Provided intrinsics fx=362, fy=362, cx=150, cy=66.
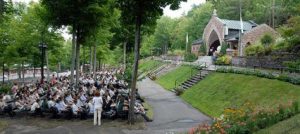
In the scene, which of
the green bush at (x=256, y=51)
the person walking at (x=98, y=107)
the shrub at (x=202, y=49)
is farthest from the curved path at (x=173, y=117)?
the shrub at (x=202, y=49)

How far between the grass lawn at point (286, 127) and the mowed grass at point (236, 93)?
5.71m

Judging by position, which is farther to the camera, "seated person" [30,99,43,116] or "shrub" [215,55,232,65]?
"shrub" [215,55,232,65]

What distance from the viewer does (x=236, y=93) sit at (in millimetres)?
23406

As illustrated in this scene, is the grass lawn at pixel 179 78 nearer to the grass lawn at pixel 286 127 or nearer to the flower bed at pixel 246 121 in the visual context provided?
the flower bed at pixel 246 121

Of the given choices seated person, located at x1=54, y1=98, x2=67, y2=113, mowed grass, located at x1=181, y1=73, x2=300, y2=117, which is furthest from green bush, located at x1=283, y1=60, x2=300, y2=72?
seated person, located at x1=54, y1=98, x2=67, y2=113

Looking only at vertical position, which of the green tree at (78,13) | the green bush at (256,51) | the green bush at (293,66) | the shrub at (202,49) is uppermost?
the green tree at (78,13)

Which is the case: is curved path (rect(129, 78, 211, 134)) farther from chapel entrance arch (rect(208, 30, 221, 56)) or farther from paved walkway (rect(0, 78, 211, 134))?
chapel entrance arch (rect(208, 30, 221, 56))

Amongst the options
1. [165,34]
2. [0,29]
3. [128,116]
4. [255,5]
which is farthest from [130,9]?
[165,34]

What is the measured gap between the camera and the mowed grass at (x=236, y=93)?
62.8 feet

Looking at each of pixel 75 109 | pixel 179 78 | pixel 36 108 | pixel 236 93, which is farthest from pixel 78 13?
pixel 179 78

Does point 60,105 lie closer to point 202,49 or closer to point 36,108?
point 36,108

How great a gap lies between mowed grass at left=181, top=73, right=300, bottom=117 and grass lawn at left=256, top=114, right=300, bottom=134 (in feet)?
18.7

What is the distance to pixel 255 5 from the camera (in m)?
84.9

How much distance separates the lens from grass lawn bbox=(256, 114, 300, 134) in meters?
10.8
